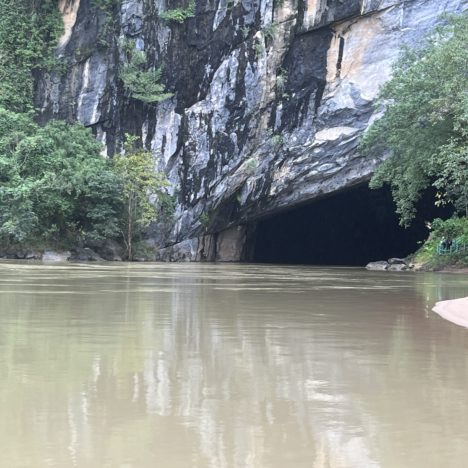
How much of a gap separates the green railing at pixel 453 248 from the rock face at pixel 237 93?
6436 mm

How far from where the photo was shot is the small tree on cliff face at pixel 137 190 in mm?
28516

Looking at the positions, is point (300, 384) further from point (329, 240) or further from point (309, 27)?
point (329, 240)

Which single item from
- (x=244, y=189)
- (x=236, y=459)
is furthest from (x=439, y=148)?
(x=236, y=459)

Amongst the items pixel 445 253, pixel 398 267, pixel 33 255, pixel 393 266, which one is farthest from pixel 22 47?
pixel 445 253

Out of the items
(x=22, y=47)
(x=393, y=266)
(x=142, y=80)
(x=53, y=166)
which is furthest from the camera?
(x=22, y=47)

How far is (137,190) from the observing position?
2866 cm

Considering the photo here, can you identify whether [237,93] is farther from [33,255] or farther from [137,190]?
[33,255]

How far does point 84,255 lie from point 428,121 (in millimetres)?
13998

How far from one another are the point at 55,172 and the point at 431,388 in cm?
2562

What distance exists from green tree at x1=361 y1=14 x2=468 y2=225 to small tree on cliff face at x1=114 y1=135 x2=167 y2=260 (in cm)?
979

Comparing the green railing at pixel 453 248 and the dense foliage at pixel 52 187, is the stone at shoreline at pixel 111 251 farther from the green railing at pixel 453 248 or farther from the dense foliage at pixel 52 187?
the green railing at pixel 453 248

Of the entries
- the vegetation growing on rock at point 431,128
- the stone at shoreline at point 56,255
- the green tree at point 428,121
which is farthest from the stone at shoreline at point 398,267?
the stone at shoreline at point 56,255

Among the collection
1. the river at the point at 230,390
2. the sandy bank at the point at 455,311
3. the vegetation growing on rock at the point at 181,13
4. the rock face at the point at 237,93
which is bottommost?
the river at the point at 230,390

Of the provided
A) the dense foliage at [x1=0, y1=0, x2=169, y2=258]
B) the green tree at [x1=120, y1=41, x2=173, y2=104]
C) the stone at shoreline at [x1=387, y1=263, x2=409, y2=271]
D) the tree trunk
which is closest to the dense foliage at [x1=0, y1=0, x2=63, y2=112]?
the dense foliage at [x1=0, y1=0, x2=169, y2=258]
